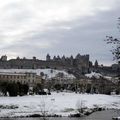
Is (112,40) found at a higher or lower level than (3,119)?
higher

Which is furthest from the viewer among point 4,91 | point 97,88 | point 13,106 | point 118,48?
point 97,88

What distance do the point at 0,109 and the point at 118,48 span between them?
4636 cm

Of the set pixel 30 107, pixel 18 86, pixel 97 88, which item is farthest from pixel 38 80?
pixel 30 107

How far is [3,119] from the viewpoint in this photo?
148 feet

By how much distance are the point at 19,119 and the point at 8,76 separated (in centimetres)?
14005

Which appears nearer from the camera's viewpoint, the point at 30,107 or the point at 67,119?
the point at 67,119

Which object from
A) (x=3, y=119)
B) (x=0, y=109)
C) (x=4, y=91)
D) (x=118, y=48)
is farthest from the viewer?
(x=4, y=91)

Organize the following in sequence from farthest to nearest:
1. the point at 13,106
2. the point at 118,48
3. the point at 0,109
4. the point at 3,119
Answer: the point at 13,106
the point at 0,109
the point at 3,119
the point at 118,48

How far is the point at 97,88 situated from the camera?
649 ft

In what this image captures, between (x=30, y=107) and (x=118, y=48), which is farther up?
(x=118, y=48)

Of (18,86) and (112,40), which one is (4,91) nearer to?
(18,86)

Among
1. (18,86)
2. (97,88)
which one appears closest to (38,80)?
(97,88)

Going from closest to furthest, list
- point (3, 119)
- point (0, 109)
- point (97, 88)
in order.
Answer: point (3, 119) < point (0, 109) < point (97, 88)

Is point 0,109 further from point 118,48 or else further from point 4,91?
point 118,48
